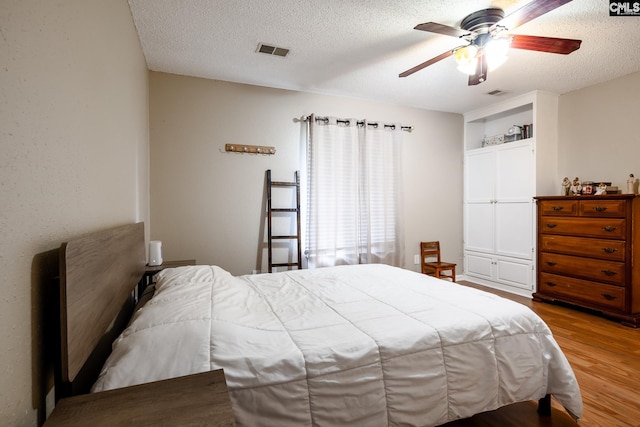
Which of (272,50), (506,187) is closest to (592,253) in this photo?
(506,187)

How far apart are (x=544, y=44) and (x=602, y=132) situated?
223 centimetres

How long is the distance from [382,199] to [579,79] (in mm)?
2444

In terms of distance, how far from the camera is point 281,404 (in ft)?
3.45

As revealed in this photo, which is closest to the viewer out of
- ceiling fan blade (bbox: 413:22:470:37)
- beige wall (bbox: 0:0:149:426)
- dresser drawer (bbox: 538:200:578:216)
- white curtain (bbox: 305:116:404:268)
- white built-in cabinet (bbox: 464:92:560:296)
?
beige wall (bbox: 0:0:149:426)

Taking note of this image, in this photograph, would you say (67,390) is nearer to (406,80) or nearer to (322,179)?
(322,179)

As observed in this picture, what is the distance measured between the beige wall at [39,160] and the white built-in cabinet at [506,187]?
4280 millimetres

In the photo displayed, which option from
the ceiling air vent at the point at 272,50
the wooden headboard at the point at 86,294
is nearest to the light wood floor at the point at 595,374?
the wooden headboard at the point at 86,294

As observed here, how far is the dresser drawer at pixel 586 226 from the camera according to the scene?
296 centimetres

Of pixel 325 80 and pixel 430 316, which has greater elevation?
pixel 325 80

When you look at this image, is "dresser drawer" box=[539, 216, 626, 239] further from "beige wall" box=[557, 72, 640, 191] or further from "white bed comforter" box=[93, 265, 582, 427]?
"white bed comforter" box=[93, 265, 582, 427]

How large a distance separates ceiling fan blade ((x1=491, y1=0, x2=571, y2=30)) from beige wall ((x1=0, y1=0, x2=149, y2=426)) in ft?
7.01

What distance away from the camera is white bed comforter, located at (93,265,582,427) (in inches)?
40.4

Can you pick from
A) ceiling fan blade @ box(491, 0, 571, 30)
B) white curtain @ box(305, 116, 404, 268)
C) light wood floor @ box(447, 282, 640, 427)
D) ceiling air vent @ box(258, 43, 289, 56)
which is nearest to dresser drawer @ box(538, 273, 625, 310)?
light wood floor @ box(447, 282, 640, 427)

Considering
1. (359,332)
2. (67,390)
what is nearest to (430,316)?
(359,332)
